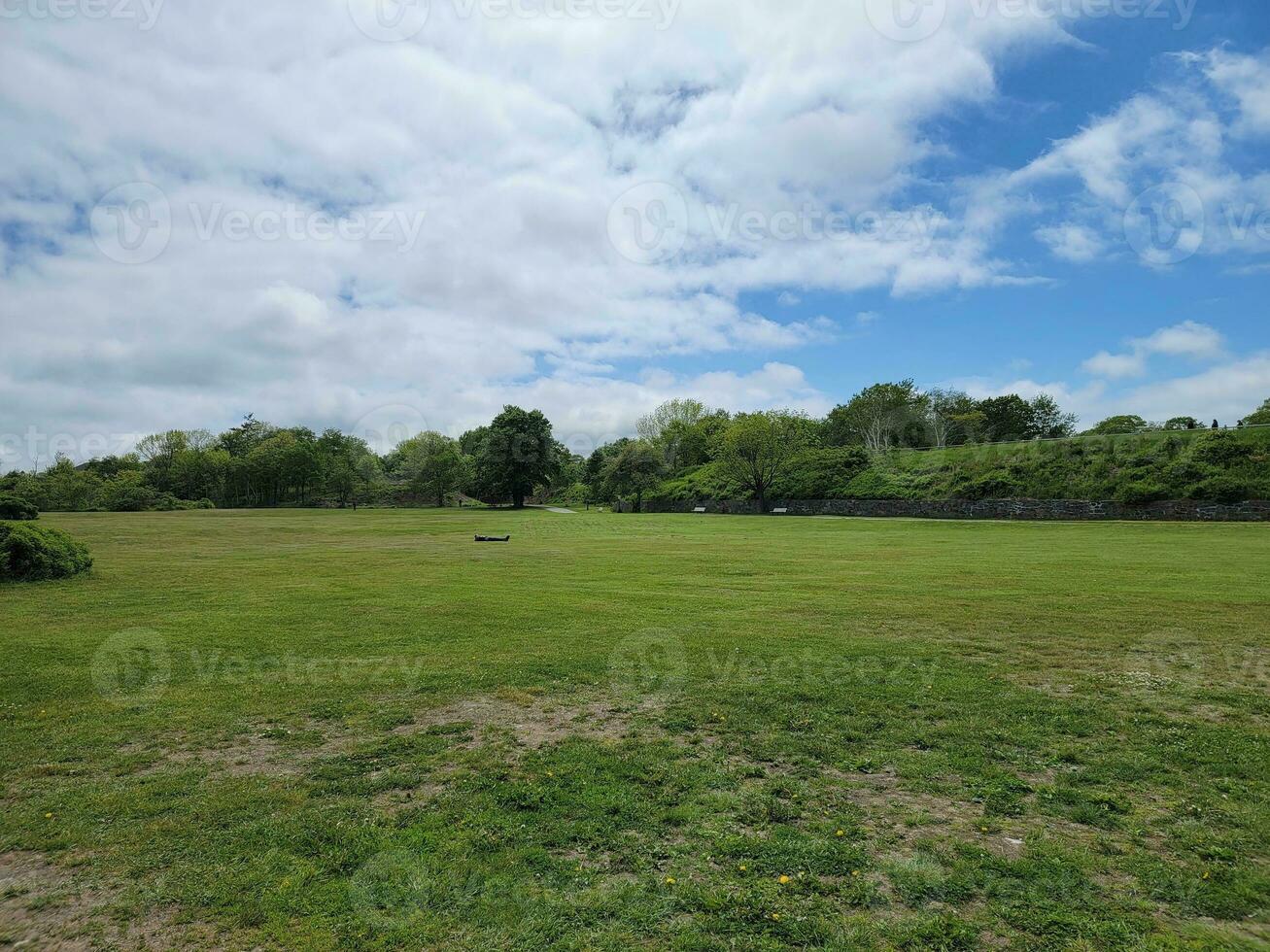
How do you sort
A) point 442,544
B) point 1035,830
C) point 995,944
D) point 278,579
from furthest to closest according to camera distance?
point 442,544, point 278,579, point 1035,830, point 995,944

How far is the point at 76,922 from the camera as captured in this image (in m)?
3.89

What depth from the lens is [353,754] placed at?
6316mm

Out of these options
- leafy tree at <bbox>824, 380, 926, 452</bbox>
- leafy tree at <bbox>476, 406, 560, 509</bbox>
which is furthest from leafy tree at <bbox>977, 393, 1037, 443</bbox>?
leafy tree at <bbox>476, 406, 560, 509</bbox>

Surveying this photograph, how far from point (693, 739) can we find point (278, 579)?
15.5 metres

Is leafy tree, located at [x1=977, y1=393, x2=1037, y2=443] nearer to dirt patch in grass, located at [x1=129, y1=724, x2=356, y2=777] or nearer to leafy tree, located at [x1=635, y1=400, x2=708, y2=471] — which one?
leafy tree, located at [x1=635, y1=400, x2=708, y2=471]

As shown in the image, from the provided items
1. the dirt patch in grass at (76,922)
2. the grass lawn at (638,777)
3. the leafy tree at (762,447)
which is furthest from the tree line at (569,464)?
the dirt patch in grass at (76,922)

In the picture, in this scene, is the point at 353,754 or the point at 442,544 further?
the point at 442,544

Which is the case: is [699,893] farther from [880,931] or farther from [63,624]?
[63,624]

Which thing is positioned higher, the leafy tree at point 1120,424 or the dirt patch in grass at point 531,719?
the leafy tree at point 1120,424

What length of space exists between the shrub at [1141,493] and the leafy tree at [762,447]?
3243 cm

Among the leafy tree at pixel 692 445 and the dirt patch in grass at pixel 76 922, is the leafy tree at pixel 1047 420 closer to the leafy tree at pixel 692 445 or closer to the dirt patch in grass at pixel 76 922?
the leafy tree at pixel 692 445

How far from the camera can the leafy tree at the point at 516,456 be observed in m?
86.5

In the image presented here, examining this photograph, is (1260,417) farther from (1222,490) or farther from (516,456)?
(516,456)

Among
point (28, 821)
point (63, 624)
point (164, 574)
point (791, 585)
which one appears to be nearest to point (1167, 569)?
point (791, 585)
